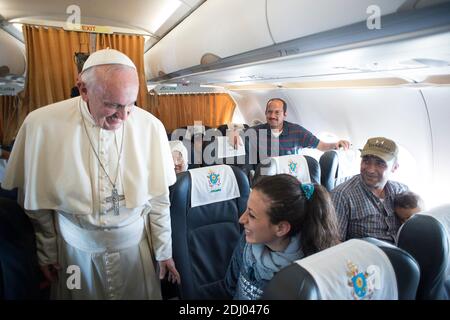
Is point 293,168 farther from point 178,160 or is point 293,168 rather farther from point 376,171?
point 178,160

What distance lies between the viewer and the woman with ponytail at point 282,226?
1212mm

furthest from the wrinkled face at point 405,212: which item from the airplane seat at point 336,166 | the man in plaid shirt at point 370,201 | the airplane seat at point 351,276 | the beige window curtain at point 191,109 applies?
the beige window curtain at point 191,109

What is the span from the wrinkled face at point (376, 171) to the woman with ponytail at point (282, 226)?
1.06 metres

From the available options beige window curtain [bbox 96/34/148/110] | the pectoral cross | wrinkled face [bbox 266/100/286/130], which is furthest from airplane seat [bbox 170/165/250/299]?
beige window curtain [bbox 96/34/148/110]

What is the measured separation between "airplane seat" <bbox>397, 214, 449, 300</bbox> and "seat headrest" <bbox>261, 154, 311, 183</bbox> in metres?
1.39

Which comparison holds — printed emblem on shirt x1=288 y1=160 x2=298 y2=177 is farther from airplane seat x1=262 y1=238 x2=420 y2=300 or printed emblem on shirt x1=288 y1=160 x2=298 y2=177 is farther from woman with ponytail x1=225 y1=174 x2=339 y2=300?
airplane seat x1=262 y1=238 x2=420 y2=300

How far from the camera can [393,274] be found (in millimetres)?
823

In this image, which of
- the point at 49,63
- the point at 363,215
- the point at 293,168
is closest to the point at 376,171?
the point at 363,215

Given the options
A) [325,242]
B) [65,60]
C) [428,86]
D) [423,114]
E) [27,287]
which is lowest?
[27,287]

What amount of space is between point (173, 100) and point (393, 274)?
17.5ft

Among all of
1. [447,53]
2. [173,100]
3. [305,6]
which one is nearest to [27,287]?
[305,6]

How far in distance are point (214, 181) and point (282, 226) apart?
2.87 ft

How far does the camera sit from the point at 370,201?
2.08 metres

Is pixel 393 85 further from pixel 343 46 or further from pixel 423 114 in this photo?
pixel 343 46
